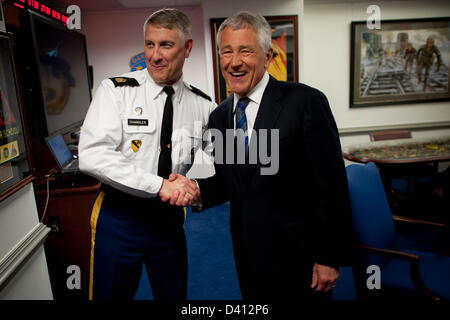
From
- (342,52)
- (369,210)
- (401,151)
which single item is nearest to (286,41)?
(342,52)

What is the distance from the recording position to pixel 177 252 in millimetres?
1675

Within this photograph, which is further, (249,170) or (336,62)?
(336,62)

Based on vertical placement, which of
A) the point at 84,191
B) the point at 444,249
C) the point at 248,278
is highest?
the point at 84,191

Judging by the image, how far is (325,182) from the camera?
1.36 m

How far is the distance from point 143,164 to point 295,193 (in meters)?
0.73

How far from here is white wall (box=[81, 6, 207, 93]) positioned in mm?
4453

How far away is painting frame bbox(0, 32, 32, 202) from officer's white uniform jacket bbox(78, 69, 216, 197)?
13.7 inches

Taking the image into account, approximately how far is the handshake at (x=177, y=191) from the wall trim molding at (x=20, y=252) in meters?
0.71
